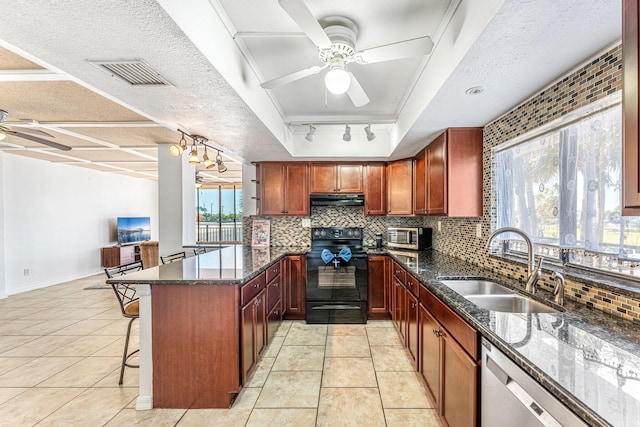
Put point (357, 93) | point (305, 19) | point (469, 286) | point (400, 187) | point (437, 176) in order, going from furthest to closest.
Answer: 1. point (400, 187)
2. point (437, 176)
3. point (469, 286)
4. point (357, 93)
5. point (305, 19)

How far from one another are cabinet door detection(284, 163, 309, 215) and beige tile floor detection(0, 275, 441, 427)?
4.97 ft

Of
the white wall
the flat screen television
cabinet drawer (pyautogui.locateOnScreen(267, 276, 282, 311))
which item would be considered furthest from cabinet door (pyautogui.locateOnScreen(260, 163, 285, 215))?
the flat screen television

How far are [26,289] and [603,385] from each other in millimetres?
7659

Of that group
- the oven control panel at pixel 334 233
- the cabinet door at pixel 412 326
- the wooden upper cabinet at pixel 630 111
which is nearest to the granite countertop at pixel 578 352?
the wooden upper cabinet at pixel 630 111

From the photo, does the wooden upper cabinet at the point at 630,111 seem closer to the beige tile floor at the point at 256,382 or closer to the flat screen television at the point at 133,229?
the beige tile floor at the point at 256,382

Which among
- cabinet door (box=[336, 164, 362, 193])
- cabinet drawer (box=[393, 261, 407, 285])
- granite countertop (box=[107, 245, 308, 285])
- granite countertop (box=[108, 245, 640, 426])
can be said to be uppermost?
cabinet door (box=[336, 164, 362, 193])

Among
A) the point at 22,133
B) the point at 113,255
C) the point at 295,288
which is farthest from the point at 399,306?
the point at 113,255

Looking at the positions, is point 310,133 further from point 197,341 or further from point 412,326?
point 197,341

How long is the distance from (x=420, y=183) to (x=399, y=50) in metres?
2.29

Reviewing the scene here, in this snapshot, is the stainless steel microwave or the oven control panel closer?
the stainless steel microwave

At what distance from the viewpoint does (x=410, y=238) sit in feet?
12.2

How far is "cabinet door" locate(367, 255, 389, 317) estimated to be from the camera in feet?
12.0

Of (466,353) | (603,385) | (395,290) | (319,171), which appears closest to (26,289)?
(319,171)

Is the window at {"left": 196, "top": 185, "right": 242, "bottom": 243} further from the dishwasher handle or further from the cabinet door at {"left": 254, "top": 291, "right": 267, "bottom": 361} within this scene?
the dishwasher handle
